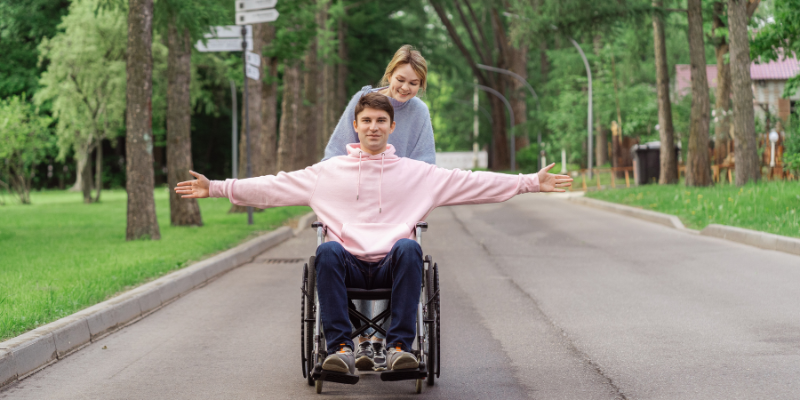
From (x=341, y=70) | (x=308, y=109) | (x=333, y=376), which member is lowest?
(x=333, y=376)

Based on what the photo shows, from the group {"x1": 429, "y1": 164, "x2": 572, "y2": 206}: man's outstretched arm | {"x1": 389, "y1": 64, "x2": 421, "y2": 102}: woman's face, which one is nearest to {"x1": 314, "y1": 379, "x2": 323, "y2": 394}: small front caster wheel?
{"x1": 429, "y1": 164, "x2": 572, "y2": 206}: man's outstretched arm

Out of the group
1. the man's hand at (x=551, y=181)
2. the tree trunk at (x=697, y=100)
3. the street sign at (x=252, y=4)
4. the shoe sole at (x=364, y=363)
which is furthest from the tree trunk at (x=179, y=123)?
the tree trunk at (x=697, y=100)

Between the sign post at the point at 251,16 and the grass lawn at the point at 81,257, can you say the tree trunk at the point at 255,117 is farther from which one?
the sign post at the point at 251,16

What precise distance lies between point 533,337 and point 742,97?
13.6 metres

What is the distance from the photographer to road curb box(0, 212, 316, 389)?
556 cm

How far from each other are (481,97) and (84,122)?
145 ft

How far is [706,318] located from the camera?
7.16m

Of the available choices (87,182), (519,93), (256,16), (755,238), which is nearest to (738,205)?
(755,238)

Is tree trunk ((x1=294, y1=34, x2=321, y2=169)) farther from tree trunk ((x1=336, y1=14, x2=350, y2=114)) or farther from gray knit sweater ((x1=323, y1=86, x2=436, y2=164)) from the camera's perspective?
gray knit sweater ((x1=323, y1=86, x2=436, y2=164))

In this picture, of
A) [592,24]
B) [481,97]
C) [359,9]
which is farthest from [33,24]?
[481,97]

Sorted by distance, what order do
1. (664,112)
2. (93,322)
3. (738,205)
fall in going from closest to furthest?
(93,322)
(738,205)
(664,112)

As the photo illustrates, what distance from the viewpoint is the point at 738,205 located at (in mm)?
15703

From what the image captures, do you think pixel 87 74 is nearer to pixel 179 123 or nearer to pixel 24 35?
pixel 179 123

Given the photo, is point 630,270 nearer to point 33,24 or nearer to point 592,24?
point 592,24
